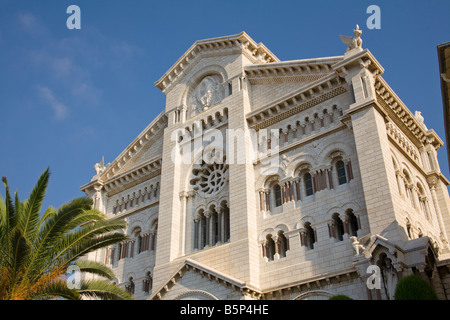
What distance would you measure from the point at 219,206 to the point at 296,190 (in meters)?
4.59

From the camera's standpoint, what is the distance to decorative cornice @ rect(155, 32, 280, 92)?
1201 inches

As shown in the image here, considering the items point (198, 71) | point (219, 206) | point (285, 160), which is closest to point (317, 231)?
point (285, 160)

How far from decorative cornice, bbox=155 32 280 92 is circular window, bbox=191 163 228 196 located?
725cm

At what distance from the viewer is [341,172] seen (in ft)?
78.1

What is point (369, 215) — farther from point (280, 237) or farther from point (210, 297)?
point (210, 297)

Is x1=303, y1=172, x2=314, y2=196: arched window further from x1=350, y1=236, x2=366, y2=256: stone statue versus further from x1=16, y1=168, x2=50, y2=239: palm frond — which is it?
x1=16, y1=168, x2=50, y2=239: palm frond

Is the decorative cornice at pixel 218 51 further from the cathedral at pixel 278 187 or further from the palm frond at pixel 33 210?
the palm frond at pixel 33 210

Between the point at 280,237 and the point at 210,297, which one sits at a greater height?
the point at 280,237

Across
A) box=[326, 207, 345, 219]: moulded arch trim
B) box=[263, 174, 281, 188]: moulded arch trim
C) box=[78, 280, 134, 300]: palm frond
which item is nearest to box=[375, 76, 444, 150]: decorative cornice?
box=[326, 207, 345, 219]: moulded arch trim

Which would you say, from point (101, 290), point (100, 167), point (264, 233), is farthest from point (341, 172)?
point (100, 167)

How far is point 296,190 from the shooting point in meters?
24.6

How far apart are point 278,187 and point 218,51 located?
1040 cm
